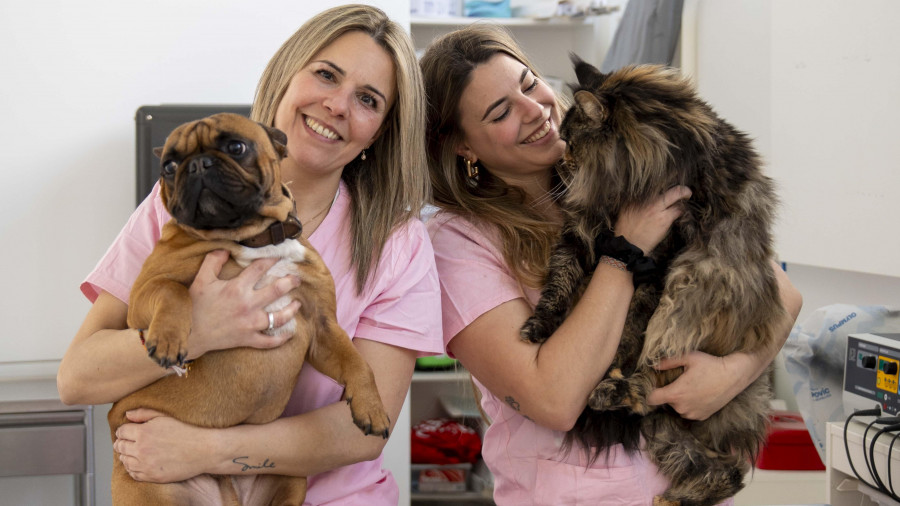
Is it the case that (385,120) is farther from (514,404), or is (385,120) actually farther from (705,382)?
(705,382)

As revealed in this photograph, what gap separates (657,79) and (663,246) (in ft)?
1.26

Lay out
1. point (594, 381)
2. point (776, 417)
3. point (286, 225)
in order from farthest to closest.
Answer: point (776, 417), point (594, 381), point (286, 225)

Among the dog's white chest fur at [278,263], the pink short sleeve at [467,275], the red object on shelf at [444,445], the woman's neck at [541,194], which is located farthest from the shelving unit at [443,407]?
the dog's white chest fur at [278,263]

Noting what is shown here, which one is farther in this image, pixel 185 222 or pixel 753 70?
pixel 753 70

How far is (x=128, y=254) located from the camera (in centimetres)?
154

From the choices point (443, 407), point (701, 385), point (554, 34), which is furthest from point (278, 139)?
point (554, 34)

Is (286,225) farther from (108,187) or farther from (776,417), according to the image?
(776,417)

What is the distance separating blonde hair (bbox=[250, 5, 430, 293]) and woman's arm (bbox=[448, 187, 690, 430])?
29cm

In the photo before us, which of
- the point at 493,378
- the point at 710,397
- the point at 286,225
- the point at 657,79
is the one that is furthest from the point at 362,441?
the point at 657,79

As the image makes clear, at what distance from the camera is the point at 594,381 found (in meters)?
1.57

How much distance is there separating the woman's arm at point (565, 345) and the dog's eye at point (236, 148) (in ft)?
2.02

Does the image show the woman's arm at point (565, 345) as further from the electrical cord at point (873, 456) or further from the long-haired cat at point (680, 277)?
the electrical cord at point (873, 456)

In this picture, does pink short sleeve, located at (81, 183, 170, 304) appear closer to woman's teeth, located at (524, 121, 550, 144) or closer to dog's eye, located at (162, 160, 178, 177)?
dog's eye, located at (162, 160, 178, 177)

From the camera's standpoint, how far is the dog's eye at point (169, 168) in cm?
134
